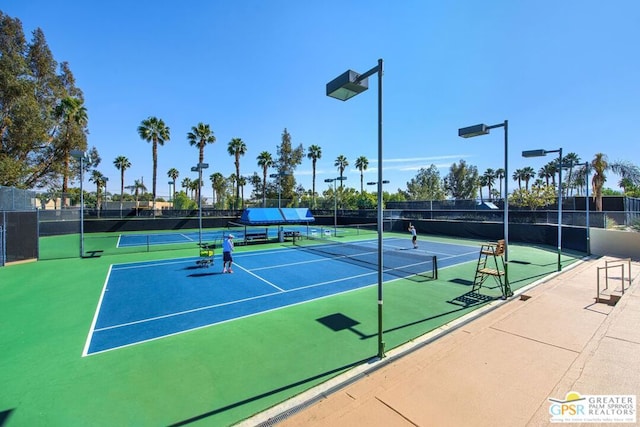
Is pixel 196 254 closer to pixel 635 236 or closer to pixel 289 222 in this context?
pixel 289 222

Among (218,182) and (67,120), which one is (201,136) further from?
(218,182)

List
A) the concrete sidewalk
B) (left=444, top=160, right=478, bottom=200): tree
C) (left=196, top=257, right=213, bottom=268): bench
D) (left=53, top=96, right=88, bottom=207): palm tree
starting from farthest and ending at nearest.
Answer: (left=444, top=160, right=478, bottom=200): tree → (left=53, top=96, right=88, bottom=207): palm tree → (left=196, top=257, right=213, bottom=268): bench → the concrete sidewalk

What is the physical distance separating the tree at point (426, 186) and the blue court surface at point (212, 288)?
52.9 m

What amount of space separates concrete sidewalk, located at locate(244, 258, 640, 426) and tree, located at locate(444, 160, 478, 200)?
80261 mm

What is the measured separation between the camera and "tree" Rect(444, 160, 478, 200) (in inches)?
3145

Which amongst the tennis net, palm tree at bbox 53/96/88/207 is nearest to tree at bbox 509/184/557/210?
the tennis net

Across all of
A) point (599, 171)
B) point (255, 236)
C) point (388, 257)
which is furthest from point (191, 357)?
point (599, 171)

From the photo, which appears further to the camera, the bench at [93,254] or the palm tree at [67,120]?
the palm tree at [67,120]

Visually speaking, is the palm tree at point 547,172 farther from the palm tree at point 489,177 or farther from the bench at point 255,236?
the bench at point 255,236

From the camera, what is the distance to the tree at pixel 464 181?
7988cm

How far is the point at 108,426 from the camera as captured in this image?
13.3ft

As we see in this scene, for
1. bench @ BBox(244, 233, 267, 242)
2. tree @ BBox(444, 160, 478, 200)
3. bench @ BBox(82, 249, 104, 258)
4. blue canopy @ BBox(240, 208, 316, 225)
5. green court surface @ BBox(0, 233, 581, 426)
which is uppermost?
tree @ BBox(444, 160, 478, 200)

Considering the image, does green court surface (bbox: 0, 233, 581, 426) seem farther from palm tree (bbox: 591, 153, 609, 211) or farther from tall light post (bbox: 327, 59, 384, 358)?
palm tree (bbox: 591, 153, 609, 211)

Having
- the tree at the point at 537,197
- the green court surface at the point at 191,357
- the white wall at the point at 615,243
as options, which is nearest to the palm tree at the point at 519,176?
the tree at the point at 537,197
